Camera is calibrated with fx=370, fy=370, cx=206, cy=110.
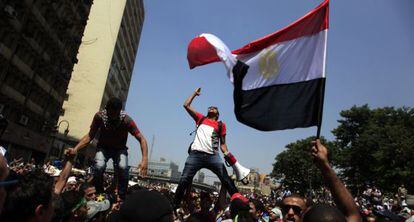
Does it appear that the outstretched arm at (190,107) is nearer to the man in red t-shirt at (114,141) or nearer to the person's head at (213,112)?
the person's head at (213,112)

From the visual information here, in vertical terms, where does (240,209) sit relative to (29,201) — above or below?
above

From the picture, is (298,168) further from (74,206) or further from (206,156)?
(74,206)

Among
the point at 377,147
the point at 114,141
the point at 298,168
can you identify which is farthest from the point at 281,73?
the point at 298,168

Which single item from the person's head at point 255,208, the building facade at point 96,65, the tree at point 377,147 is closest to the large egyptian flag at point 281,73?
the person's head at point 255,208

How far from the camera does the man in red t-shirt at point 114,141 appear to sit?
5.34 m

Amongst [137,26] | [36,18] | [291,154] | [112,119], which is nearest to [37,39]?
[36,18]

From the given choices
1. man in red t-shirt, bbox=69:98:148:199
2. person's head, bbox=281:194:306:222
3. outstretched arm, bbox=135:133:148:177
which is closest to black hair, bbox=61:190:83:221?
A: outstretched arm, bbox=135:133:148:177

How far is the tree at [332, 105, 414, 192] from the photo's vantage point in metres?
38.1

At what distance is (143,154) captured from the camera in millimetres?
5246

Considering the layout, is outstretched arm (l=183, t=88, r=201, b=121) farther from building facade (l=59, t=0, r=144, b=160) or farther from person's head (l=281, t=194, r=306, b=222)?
building facade (l=59, t=0, r=144, b=160)

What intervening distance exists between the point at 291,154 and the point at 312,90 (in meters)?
80.8

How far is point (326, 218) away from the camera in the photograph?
242cm

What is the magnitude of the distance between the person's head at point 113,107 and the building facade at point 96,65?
184ft

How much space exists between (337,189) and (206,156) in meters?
2.38
